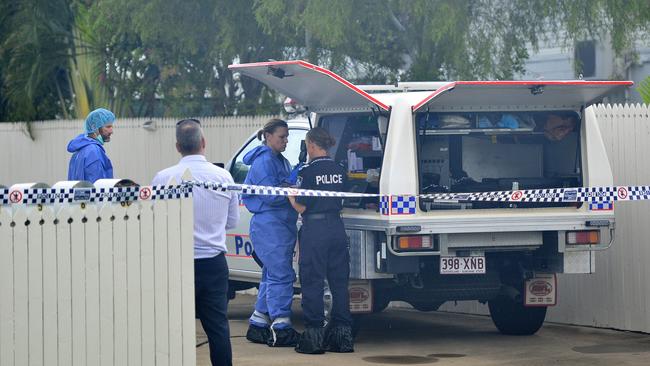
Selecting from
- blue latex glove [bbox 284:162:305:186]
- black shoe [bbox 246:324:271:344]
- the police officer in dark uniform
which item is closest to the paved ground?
black shoe [bbox 246:324:271:344]

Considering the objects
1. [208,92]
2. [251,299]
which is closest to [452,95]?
[251,299]

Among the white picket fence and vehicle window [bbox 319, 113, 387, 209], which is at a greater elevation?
vehicle window [bbox 319, 113, 387, 209]

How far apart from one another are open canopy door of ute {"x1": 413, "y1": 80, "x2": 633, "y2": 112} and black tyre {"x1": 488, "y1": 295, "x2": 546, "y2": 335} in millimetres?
1729

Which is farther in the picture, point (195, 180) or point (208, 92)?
point (208, 92)

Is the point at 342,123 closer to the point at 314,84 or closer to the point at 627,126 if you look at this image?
the point at 314,84

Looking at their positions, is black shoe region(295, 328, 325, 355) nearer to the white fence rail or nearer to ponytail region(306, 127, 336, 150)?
ponytail region(306, 127, 336, 150)

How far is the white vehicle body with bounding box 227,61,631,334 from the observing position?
A: 10422 millimetres

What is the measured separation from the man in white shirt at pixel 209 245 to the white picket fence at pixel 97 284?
2.10 feet

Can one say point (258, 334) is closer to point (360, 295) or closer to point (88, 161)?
point (360, 295)

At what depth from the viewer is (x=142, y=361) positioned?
7.37 m

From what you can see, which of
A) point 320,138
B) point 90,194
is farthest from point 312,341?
point 90,194

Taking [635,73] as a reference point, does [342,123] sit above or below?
below

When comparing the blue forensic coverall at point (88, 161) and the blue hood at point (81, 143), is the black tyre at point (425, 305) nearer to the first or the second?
the blue forensic coverall at point (88, 161)

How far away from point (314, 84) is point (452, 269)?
6.35 ft
